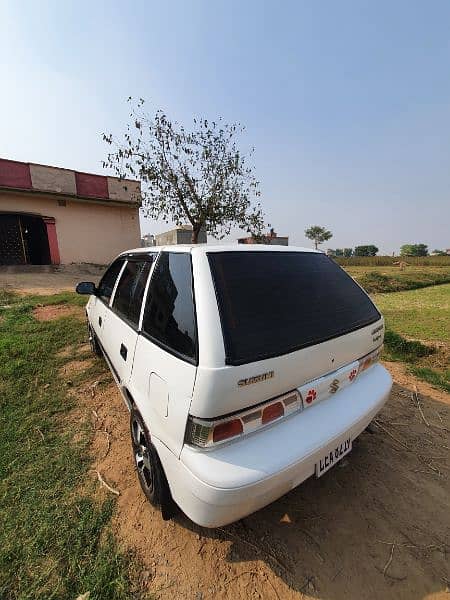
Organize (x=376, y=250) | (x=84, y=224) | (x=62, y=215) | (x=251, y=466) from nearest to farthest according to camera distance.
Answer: (x=251, y=466)
(x=62, y=215)
(x=84, y=224)
(x=376, y=250)

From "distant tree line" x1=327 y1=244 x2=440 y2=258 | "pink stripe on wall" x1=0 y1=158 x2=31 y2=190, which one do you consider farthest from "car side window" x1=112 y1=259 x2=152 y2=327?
"distant tree line" x1=327 y1=244 x2=440 y2=258

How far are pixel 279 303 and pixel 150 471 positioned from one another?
4.29 ft

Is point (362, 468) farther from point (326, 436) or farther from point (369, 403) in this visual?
point (326, 436)

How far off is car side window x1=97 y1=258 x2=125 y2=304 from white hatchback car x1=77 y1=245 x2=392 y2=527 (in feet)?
2.74

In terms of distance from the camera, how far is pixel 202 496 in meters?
1.24

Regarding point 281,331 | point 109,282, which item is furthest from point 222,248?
point 109,282

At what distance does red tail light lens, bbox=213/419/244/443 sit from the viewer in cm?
129

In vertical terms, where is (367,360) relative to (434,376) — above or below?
above

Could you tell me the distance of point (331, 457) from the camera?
1.60 meters

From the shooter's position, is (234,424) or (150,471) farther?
(150,471)

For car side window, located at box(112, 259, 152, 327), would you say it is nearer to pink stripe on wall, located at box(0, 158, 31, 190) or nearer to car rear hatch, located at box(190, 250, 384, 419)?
car rear hatch, located at box(190, 250, 384, 419)

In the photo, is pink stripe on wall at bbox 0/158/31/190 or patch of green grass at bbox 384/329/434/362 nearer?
patch of green grass at bbox 384/329/434/362

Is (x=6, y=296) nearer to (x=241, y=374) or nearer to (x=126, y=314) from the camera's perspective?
(x=126, y=314)

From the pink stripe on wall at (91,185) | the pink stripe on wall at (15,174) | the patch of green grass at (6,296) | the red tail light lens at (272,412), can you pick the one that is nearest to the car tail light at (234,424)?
the red tail light lens at (272,412)
